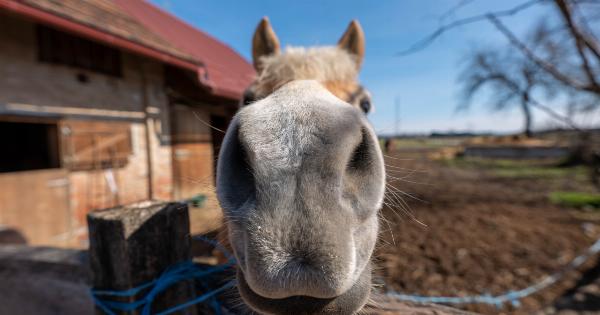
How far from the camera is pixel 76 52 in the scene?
201 inches

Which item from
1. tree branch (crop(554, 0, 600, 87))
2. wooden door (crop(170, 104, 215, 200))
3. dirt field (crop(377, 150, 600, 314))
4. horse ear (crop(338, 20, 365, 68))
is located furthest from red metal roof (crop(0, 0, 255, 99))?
dirt field (crop(377, 150, 600, 314))

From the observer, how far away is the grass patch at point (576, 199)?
7770mm

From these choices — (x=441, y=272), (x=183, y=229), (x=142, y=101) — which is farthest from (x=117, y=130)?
(x=441, y=272)

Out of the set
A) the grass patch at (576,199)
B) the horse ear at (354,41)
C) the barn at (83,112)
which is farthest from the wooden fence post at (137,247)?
the grass patch at (576,199)

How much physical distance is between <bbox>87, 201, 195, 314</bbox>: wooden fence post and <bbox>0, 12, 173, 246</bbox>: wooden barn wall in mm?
4608

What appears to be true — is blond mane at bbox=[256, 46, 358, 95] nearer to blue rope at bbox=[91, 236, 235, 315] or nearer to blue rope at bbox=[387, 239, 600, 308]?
blue rope at bbox=[91, 236, 235, 315]

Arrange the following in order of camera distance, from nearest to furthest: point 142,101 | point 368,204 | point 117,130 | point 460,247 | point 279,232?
point 279,232 < point 368,204 < point 460,247 < point 117,130 < point 142,101

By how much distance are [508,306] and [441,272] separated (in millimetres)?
970

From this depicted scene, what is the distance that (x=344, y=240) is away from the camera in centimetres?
76

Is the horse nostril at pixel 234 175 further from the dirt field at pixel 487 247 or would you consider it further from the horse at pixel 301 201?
the dirt field at pixel 487 247

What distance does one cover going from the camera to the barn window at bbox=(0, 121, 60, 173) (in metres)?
7.37

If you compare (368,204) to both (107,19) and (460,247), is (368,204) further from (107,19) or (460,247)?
(107,19)

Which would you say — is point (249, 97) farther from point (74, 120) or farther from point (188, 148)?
point (188, 148)

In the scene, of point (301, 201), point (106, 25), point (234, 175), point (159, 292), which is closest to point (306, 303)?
point (301, 201)
